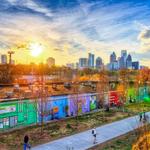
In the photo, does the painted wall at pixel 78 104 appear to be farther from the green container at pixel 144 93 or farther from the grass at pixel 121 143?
the green container at pixel 144 93

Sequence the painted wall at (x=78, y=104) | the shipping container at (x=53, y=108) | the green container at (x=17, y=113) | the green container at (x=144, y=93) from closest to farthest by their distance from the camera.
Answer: the green container at (x=17, y=113) → the shipping container at (x=53, y=108) → the painted wall at (x=78, y=104) → the green container at (x=144, y=93)

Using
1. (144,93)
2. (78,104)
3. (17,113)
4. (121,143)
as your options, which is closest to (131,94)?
(144,93)

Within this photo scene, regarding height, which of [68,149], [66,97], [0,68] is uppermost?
[0,68]

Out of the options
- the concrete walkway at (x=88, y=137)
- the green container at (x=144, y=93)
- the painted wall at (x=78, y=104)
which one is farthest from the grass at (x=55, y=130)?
the green container at (x=144, y=93)

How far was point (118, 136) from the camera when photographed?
2673 centimetres

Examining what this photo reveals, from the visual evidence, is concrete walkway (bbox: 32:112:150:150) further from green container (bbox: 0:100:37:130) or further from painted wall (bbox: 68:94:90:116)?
green container (bbox: 0:100:37:130)

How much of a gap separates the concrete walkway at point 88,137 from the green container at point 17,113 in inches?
283

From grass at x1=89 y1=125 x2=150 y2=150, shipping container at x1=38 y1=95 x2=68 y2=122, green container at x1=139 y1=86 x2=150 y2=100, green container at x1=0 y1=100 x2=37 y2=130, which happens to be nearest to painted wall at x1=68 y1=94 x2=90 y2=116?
shipping container at x1=38 y1=95 x2=68 y2=122

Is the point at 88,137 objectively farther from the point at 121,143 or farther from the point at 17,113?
the point at 17,113

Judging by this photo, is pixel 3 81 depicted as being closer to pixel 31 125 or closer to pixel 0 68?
pixel 0 68

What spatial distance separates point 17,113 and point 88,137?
8.69 metres

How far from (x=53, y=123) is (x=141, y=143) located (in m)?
19.4

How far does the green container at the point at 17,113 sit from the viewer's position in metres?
29.5

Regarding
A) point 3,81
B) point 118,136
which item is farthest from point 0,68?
point 118,136
